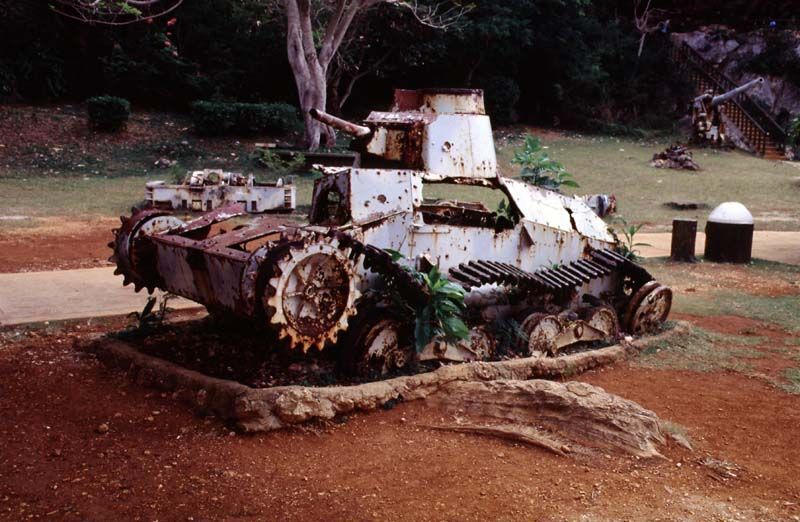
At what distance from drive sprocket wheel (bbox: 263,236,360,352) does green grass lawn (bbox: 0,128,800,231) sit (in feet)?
31.1

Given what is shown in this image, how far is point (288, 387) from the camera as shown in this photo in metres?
5.66

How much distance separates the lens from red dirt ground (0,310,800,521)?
4.50 metres

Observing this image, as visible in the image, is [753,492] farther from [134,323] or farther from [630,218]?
[630,218]

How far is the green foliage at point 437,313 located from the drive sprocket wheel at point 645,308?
105 inches

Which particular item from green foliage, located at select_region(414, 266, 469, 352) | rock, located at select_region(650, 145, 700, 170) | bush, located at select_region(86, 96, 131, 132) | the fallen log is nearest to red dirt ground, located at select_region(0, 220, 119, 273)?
green foliage, located at select_region(414, 266, 469, 352)

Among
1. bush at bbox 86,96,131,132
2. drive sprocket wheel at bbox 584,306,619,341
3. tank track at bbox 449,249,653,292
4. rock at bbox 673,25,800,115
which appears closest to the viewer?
tank track at bbox 449,249,653,292

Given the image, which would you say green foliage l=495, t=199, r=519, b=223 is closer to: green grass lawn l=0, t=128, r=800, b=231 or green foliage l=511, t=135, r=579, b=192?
green foliage l=511, t=135, r=579, b=192

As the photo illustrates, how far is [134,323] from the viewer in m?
7.99

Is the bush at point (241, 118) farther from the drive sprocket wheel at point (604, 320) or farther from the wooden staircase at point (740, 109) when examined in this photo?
the drive sprocket wheel at point (604, 320)

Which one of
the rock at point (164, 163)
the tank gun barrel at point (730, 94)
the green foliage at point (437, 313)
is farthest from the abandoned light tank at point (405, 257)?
the tank gun barrel at point (730, 94)

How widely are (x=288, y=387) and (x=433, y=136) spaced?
2.70 m

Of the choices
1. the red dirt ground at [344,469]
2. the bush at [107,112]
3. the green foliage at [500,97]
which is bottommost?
the red dirt ground at [344,469]

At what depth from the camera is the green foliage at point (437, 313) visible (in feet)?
20.6

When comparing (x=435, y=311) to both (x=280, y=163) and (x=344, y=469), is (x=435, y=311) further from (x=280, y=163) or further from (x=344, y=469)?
(x=280, y=163)
